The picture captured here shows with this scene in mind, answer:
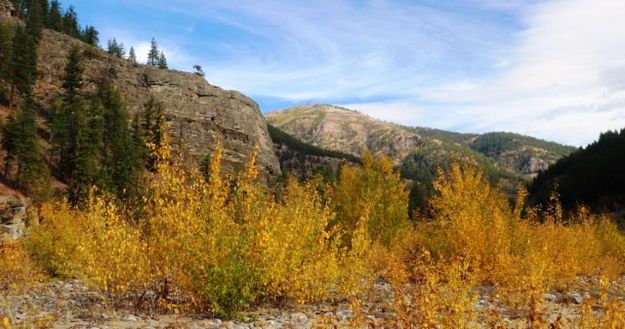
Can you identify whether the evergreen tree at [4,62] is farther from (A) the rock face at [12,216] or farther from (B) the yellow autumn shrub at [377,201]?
(B) the yellow autumn shrub at [377,201]

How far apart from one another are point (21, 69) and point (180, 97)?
35.6 m

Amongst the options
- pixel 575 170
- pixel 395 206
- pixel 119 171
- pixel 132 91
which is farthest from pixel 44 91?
pixel 575 170

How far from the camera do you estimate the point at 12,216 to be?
1469 inches

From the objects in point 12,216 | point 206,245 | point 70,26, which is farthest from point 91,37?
point 206,245

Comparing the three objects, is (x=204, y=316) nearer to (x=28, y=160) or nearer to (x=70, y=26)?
(x=28, y=160)

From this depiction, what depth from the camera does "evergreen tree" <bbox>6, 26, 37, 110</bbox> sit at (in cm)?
6009

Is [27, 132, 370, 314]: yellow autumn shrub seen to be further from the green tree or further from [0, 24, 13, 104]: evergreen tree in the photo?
[0, 24, 13, 104]: evergreen tree

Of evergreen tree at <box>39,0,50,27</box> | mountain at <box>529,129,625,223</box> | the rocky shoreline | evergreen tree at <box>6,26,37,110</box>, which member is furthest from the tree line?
mountain at <box>529,129,625,223</box>

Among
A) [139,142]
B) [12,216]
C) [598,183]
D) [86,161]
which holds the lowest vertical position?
[12,216]

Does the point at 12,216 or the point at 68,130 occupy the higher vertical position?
the point at 68,130

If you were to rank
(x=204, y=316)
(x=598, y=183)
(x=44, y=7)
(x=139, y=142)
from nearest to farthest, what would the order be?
(x=204, y=316) < (x=139, y=142) < (x=598, y=183) < (x=44, y=7)

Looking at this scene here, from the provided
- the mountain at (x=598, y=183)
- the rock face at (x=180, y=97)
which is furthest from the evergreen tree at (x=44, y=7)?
the mountain at (x=598, y=183)

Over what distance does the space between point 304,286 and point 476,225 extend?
9.16m

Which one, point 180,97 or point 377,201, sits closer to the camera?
point 377,201
